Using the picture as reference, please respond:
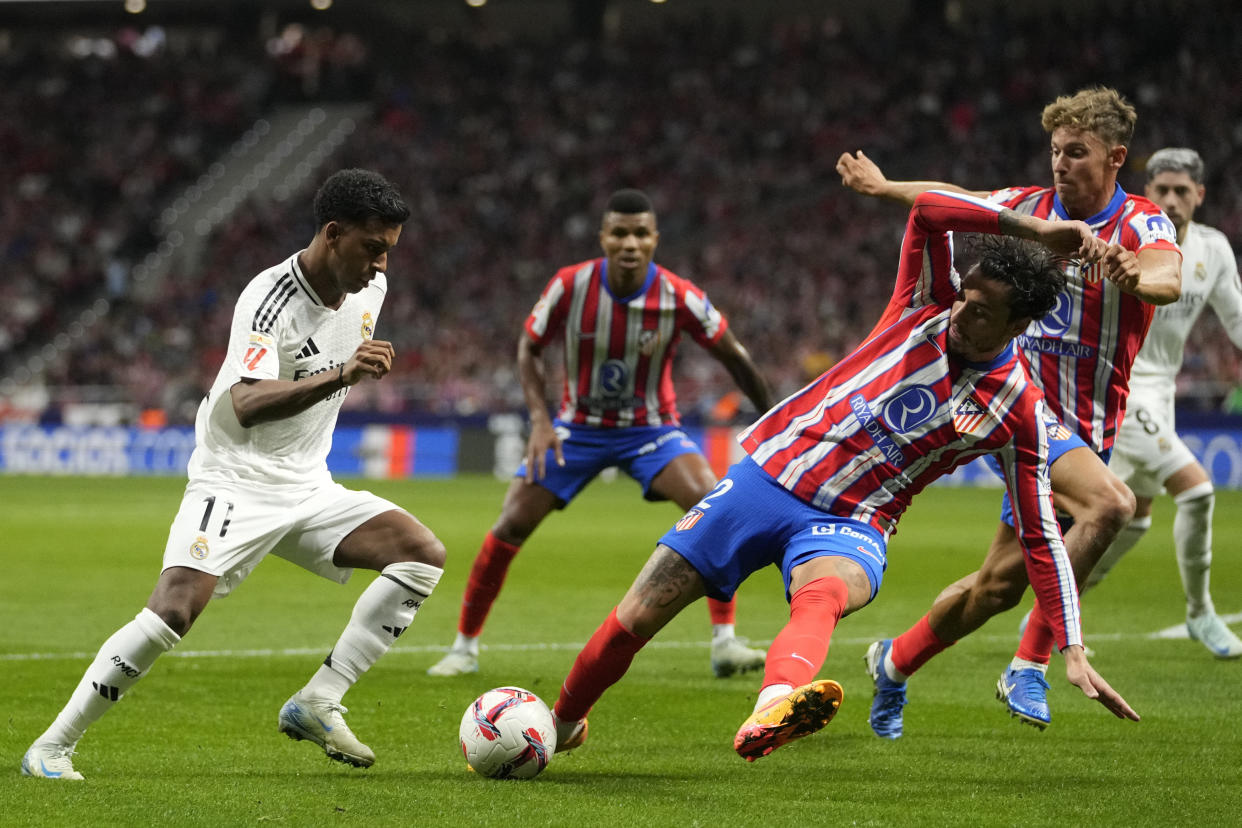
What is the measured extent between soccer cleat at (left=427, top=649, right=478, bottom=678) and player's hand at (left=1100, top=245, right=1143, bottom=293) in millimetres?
4006

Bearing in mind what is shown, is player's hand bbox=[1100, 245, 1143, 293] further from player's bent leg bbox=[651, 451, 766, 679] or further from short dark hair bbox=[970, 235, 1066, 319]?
player's bent leg bbox=[651, 451, 766, 679]

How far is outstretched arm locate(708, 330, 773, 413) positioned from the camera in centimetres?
810

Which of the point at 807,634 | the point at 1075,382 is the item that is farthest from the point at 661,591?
the point at 1075,382

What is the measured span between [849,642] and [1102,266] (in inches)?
168

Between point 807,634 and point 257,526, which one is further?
point 257,526

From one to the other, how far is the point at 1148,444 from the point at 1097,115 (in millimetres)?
2876

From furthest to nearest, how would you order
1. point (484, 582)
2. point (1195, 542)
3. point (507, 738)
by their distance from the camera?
point (1195, 542) → point (484, 582) → point (507, 738)

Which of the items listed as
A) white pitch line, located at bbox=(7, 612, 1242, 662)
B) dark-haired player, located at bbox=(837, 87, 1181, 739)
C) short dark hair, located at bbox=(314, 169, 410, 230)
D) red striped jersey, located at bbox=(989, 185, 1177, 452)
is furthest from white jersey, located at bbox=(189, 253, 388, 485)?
white pitch line, located at bbox=(7, 612, 1242, 662)

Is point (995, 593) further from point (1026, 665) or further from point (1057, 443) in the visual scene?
point (1057, 443)

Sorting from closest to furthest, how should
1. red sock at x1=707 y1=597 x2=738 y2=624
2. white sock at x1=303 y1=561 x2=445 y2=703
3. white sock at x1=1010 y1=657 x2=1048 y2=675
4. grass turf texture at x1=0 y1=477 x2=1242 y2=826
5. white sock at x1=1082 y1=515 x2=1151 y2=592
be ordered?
grass turf texture at x1=0 y1=477 x2=1242 y2=826 < white sock at x1=303 y1=561 x2=445 y2=703 < white sock at x1=1010 y1=657 x2=1048 y2=675 < red sock at x1=707 y1=597 x2=738 y2=624 < white sock at x1=1082 y1=515 x2=1151 y2=592

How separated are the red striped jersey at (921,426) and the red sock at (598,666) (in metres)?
0.72

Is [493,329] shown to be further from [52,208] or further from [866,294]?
[52,208]

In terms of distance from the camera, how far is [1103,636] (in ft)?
29.8

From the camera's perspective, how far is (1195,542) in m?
8.57
